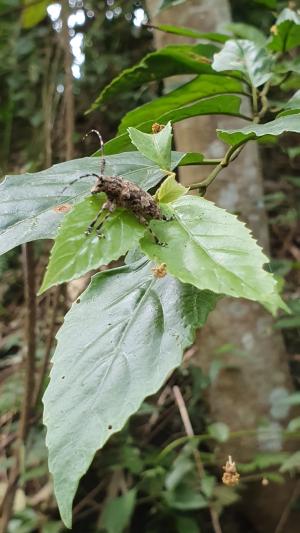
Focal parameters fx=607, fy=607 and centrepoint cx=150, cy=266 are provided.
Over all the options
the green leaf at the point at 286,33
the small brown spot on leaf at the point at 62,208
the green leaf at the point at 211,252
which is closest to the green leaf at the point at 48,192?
the small brown spot on leaf at the point at 62,208

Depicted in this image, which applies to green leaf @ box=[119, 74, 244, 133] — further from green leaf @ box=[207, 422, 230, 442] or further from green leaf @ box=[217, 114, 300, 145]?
green leaf @ box=[207, 422, 230, 442]

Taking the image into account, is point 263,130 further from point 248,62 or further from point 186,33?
point 186,33

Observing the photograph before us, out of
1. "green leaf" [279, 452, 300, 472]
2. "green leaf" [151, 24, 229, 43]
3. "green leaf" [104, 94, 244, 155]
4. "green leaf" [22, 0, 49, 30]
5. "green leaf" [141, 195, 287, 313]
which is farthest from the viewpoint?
"green leaf" [22, 0, 49, 30]

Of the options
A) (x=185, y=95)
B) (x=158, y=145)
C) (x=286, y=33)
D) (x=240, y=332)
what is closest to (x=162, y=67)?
(x=185, y=95)

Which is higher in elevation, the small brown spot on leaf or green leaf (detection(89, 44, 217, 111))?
green leaf (detection(89, 44, 217, 111))

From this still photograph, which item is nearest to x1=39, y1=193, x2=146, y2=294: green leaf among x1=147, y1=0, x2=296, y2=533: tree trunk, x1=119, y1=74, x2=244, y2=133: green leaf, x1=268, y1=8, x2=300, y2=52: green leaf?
x1=119, y1=74, x2=244, y2=133: green leaf

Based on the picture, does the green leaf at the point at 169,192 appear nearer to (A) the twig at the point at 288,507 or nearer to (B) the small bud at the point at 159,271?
(B) the small bud at the point at 159,271
